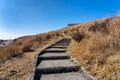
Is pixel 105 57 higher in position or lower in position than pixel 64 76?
higher

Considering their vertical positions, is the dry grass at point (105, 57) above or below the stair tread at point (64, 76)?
above

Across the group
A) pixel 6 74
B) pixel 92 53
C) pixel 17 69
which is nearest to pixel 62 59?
pixel 92 53

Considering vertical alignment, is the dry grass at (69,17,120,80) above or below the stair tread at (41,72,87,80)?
above

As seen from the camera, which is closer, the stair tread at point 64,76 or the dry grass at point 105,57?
the dry grass at point 105,57

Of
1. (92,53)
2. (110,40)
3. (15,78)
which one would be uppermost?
(110,40)

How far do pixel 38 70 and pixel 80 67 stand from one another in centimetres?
136

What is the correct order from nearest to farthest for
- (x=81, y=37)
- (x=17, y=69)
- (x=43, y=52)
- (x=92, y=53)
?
(x=17, y=69) → (x=92, y=53) → (x=43, y=52) → (x=81, y=37)

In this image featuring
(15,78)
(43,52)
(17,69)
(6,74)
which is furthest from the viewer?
(43,52)

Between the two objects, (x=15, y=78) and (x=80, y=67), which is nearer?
(x=15, y=78)

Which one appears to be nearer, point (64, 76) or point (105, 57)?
point (64, 76)

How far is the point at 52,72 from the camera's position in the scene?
5.47m

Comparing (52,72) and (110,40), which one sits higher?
(110,40)

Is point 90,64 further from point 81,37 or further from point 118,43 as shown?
point 81,37

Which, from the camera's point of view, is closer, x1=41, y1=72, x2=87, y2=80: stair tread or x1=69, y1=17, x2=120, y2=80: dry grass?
x1=69, y1=17, x2=120, y2=80: dry grass
